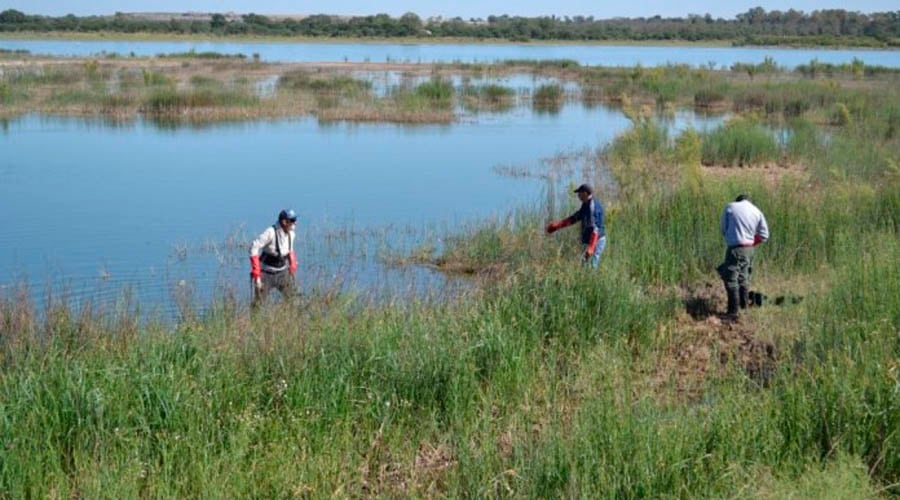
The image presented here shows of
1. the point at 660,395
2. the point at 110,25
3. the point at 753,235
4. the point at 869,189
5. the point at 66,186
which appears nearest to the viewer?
the point at 660,395

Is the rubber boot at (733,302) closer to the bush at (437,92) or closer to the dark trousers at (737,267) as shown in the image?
the dark trousers at (737,267)

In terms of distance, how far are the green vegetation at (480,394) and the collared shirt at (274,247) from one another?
1.38 meters

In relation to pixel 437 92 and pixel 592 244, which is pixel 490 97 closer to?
pixel 437 92

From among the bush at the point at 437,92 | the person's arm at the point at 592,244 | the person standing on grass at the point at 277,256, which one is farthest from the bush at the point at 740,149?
the bush at the point at 437,92

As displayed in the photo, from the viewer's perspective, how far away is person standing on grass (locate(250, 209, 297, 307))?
12.0 m

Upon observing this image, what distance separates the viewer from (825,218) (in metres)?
14.6

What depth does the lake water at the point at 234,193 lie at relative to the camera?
15.8m

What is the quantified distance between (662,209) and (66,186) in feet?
45.7

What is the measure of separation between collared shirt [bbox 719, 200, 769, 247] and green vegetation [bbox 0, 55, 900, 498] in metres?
0.82

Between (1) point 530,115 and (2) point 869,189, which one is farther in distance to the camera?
(1) point 530,115

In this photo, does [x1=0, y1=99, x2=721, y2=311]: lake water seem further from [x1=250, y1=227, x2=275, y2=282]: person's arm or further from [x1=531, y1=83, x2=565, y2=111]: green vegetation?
[x1=531, y1=83, x2=565, y2=111]: green vegetation

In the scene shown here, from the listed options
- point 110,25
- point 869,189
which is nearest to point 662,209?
point 869,189

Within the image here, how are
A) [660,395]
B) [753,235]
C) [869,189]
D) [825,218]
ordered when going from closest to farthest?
1. [660,395]
2. [753,235]
3. [825,218]
4. [869,189]

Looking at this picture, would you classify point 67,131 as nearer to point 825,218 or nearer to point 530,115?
point 530,115
